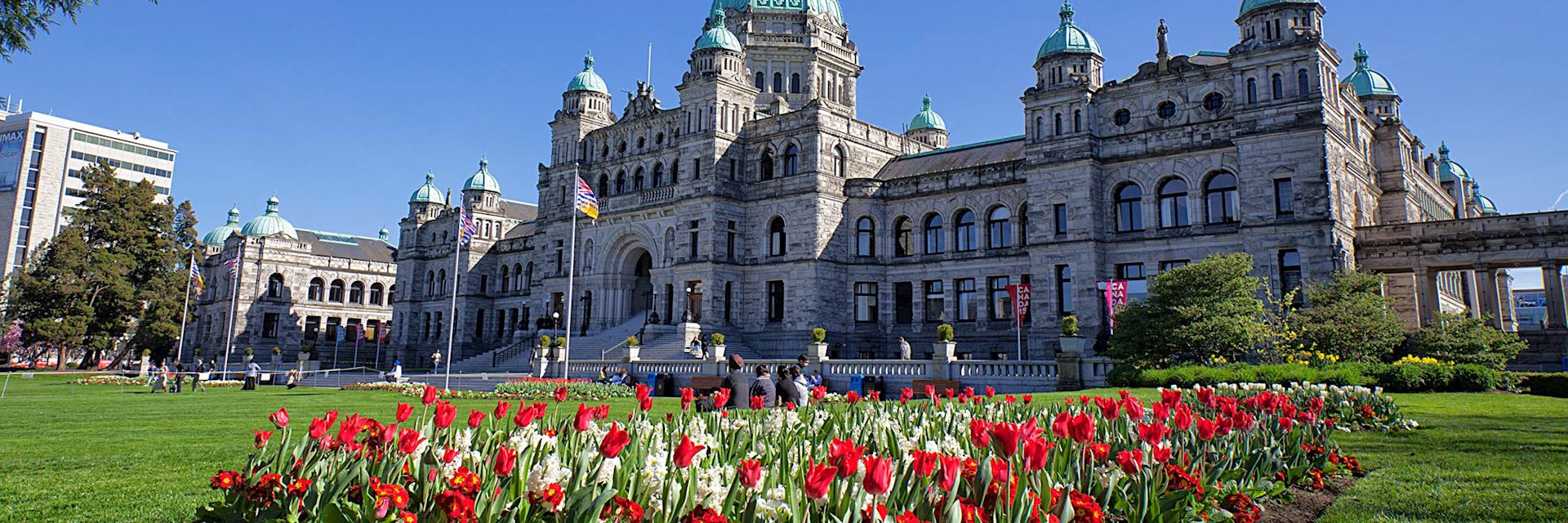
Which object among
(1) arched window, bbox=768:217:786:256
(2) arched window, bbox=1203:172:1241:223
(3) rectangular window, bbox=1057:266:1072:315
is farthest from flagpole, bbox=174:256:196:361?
(2) arched window, bbox=1203:172:1241:223

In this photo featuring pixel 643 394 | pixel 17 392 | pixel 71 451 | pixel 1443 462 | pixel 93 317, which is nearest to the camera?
pixel 643 394

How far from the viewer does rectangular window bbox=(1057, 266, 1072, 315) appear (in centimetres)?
3766

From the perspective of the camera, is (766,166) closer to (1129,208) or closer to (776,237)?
(776,237)

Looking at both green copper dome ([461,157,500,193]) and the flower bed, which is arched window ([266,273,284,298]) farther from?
the flower bed

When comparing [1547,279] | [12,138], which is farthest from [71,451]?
[12,138]

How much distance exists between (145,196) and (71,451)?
62721 mm

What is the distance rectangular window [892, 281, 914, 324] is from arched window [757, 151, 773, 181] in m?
8.50

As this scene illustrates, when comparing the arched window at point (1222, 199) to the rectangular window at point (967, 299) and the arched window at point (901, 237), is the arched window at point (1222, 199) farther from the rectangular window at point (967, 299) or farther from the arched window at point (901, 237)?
the arched window at point (901, 237)

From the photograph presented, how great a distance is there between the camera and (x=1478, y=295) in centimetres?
4612

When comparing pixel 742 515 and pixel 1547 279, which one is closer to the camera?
pixel 742 515

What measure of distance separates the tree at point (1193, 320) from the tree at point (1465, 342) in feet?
15.8

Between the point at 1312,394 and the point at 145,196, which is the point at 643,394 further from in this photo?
the point at 145,196

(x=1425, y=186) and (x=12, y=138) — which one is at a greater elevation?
(x=12, y=138)

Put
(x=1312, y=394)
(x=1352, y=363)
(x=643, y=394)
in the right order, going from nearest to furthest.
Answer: (x=643, y=394)
(x=1312, y=394)
(x=1352, y=363)
